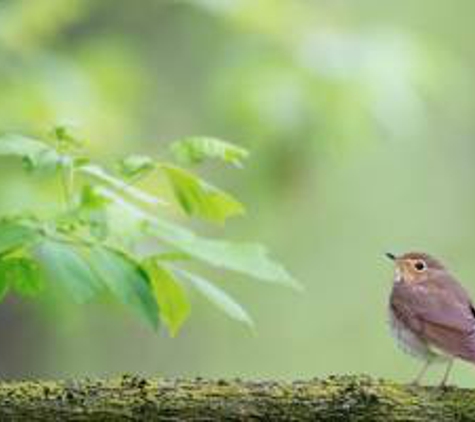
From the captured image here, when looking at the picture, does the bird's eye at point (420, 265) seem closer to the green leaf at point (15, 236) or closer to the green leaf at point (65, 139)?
the green leaf at point (65, 139)

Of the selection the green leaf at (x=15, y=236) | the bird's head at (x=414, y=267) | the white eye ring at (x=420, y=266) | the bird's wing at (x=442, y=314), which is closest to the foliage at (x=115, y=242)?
the green leaf at (x=15, y=236)

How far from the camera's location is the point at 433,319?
496cm

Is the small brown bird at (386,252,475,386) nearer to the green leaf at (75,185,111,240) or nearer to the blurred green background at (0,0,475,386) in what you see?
the green leaf at (75,185,111,240)

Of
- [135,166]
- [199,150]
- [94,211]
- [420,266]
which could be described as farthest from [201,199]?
[420,266]

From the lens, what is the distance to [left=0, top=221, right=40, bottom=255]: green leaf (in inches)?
156

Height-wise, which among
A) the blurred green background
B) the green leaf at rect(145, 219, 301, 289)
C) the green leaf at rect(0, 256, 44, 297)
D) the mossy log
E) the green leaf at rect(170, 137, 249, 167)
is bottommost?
the mossy log

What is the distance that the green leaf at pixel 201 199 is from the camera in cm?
438

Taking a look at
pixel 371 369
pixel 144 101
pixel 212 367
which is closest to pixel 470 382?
pixel 371 369

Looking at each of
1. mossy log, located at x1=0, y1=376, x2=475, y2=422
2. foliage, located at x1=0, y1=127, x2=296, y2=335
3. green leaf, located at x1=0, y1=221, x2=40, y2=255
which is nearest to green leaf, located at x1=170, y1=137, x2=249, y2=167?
foliage, located at x1=0, y1=127, x2=296, y2=335

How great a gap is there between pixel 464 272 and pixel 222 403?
959cm

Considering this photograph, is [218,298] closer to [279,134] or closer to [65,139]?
[65,139]

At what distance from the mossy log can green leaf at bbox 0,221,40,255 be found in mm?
377

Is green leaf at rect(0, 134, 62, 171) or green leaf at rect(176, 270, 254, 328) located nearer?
green leaf at rect(0, 134, 62, 171)

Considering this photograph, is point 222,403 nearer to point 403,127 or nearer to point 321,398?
point 321,398
